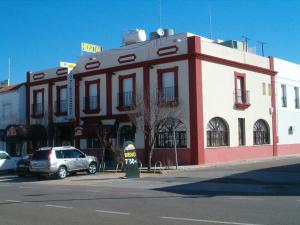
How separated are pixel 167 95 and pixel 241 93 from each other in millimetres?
6227

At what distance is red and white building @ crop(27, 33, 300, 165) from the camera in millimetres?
29547

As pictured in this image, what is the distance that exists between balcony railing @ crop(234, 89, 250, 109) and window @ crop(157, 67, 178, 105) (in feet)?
16.7

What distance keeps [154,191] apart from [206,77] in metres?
14.7

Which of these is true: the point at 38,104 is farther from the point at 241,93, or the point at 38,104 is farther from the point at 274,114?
the point at 274,114

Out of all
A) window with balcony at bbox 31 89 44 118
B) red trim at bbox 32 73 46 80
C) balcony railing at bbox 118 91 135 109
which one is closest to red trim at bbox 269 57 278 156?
balcony railing at bbox 118 91 135 109

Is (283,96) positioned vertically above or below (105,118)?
above

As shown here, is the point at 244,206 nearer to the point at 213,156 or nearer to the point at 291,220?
the point at 291,220

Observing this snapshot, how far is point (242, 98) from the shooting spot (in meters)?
33.5

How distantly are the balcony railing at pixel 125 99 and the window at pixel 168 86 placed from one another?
2459 mm

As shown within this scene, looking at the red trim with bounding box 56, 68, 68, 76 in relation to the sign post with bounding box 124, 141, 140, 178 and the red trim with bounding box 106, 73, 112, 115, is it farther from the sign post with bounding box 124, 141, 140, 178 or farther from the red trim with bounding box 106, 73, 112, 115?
the sign post with bounding box 124, 141, 140, 178

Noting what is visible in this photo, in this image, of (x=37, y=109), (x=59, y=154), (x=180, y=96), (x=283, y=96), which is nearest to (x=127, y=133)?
(x=180, y=96)

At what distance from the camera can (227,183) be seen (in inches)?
744

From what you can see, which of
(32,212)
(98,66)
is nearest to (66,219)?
(32,212)

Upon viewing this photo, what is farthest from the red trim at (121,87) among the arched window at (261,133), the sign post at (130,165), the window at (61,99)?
the arched window at (261,133)
